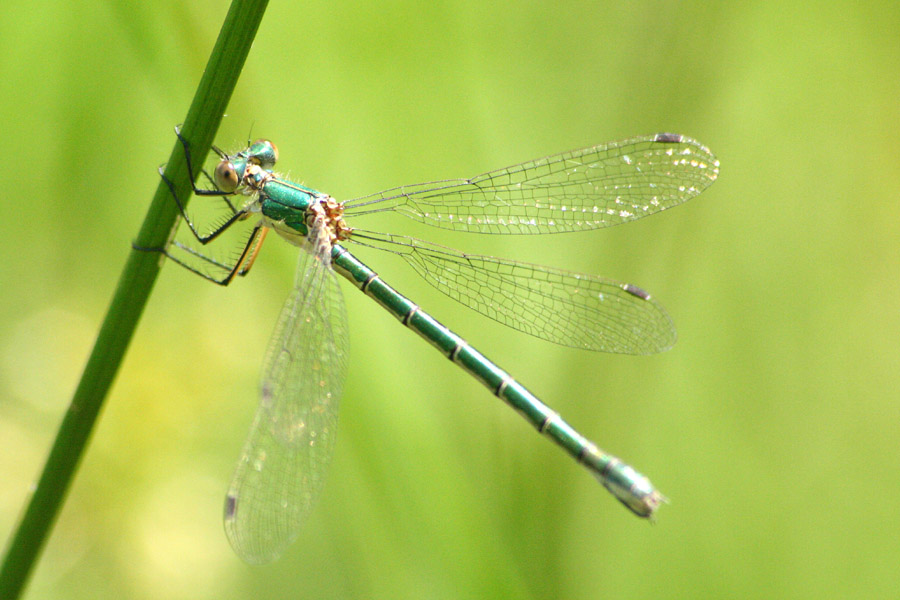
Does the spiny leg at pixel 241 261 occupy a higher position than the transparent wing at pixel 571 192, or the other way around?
the transparent wing at pixel 571 192

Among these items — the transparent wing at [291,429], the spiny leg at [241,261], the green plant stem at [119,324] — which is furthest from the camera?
the spiny leg at [241,261]

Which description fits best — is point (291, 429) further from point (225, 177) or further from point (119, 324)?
point (225, 177)

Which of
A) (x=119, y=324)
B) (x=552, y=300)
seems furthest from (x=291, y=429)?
(x=552, y=300)

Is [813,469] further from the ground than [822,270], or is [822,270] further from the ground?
[822,270]

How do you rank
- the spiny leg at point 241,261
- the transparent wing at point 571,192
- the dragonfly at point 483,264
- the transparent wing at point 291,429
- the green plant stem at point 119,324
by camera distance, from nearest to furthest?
the green plant stem at point 119,324 → the transparent wing at point 291,429 → the dragonfly at point 483,264 → the spiny leg at point 241,261 → the transparent wing at point 571,192

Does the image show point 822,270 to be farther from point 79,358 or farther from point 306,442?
point 79,358

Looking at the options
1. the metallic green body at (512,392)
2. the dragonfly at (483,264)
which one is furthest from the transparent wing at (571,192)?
the metallic green body at (512,392)

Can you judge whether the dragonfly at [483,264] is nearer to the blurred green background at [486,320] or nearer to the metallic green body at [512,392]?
the metallic green body at [512,392]

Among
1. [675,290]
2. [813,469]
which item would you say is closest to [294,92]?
[675,290]

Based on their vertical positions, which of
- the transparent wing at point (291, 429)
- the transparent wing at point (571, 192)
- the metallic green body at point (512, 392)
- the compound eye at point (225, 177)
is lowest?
the transparent wing at point (291, 429)
